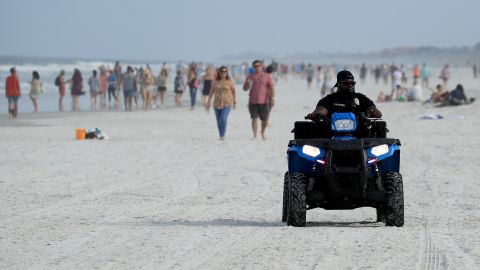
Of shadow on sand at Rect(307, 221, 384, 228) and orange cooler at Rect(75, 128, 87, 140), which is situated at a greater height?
shadow on sand at Rect(307, 221, 384, 228)

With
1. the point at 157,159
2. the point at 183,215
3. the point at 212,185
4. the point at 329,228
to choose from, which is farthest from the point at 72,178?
the point at 329,228

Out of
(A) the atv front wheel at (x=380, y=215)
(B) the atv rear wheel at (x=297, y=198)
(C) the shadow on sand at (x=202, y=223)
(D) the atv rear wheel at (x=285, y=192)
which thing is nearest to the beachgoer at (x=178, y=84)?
(C) the shadow on sand at (x=202, y=223)

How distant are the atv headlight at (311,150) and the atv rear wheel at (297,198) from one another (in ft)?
0.84

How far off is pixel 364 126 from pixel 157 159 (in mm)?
8965

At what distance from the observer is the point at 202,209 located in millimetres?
11531

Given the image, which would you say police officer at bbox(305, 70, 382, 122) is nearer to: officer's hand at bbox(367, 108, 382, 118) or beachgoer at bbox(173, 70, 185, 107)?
officer's hand at bbox(367, 108, 382, 118)

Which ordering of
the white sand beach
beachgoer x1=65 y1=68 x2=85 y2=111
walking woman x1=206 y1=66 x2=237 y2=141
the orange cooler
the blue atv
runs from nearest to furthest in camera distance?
the white sand beach < the blue atv < walking woman x1=206 y1=66 x2=237 y2=141 < the orange cooler < beachgoer x1=65 y1=68 x2=85 y2=111

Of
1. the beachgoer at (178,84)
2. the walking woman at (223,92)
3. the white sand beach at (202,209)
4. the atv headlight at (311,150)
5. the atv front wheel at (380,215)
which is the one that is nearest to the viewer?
the white sand beach at (202,209)

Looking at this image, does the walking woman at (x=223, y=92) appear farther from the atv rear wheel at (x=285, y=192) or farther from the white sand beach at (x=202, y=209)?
the atv rear wheel at (x=285, y=192)

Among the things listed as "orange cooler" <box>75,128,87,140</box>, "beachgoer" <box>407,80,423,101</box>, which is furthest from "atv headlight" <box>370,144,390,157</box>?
"beachgoer" <box>407,80,423,101</box>

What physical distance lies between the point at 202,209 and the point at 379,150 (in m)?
2.83

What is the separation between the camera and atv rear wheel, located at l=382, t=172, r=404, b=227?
9414 millimetres

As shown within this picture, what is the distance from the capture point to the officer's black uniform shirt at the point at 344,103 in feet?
31.4

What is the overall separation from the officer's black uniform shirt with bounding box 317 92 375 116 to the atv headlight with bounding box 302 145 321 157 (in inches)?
17.8
